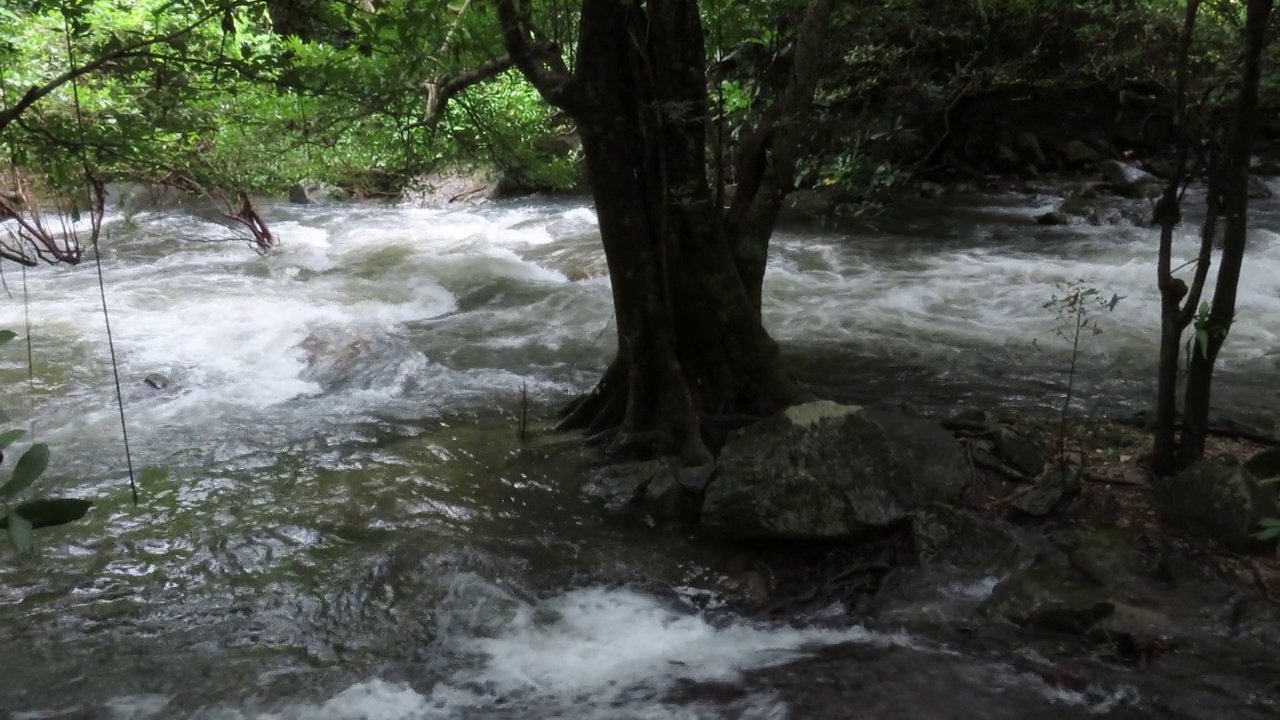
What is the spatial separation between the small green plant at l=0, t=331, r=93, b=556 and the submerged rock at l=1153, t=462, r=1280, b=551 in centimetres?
470

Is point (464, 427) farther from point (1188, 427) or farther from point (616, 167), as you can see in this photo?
point (1188, 427)

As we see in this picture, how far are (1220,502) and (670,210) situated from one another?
326cm

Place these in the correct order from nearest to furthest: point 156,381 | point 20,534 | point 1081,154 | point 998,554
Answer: point 20,534
point 998,554
point 156,381
point 1081,154

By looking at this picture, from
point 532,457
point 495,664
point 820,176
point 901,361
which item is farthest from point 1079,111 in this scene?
point 495,664

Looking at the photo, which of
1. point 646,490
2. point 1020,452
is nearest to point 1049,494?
point 1020,452

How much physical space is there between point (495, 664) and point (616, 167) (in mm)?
2886

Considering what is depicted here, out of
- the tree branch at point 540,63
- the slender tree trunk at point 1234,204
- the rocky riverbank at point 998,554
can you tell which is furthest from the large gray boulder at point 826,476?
the tree branch at point 540,63

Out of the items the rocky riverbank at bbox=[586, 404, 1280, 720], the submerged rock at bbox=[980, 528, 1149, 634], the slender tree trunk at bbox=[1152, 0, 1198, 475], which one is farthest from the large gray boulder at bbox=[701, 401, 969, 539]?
the slender tree trunk at bbox=[1152, 0, 1198, 475]

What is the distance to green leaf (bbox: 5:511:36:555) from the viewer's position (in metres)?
1.67

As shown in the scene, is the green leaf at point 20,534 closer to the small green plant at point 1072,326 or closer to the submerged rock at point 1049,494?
the small green plant at point 1072,326

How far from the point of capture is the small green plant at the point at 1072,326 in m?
5.24

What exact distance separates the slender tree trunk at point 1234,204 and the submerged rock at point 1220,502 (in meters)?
0.36

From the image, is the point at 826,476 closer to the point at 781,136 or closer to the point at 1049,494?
the point at 1049,494

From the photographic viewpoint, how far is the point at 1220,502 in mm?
4535
